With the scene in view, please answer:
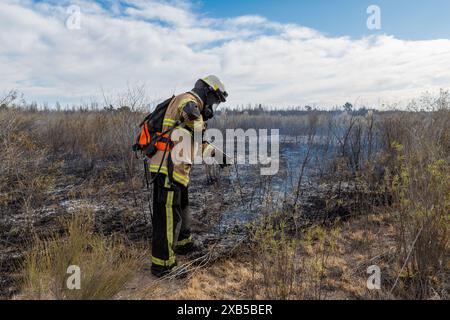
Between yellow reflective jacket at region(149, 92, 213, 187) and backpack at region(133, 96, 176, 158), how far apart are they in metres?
0.05

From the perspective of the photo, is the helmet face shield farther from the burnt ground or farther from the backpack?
the burnt ground

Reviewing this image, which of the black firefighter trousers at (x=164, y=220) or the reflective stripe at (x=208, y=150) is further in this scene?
the reflective stripe at (x=208, y=150)

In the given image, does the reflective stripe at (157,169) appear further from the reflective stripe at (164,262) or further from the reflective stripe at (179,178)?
the reflective stripe at (164,262)

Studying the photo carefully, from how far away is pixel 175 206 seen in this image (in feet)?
9.90

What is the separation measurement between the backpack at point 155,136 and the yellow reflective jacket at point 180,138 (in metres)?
0.05

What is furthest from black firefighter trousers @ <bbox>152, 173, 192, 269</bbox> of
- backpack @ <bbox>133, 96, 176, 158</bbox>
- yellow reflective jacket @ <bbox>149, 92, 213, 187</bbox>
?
backpack @ <bbox>133, 96, 176, 158</bbox>

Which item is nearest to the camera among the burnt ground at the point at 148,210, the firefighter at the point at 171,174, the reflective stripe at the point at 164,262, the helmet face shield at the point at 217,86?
the firefighter at the point at 171,174

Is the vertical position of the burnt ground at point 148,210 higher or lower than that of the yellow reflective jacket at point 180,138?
lower

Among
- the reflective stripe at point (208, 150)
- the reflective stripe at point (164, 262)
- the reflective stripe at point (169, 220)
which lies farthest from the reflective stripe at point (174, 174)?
the reflective stripe at point (164, 262)

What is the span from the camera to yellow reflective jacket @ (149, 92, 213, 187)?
9.61ft

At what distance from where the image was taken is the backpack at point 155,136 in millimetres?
2972
